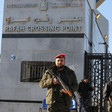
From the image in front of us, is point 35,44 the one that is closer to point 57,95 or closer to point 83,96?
point 83,96

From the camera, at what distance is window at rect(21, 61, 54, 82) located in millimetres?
12672

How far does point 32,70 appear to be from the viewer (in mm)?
12812

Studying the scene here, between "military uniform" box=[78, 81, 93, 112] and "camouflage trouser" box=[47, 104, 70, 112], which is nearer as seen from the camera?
"camouflage trouser" box=[47, 104, 70, 112]

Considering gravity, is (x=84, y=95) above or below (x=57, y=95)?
below

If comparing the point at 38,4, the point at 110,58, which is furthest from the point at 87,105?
the point at 38,4

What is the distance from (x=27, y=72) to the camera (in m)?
12.8

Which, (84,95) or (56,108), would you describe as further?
(84,95)

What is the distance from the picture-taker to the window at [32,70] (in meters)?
12.7

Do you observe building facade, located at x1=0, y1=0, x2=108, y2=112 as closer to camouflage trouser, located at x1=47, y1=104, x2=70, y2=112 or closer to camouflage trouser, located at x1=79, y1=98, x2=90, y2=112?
camouflage trouser, located at x1=79, y1=98, x2=90, y2=112

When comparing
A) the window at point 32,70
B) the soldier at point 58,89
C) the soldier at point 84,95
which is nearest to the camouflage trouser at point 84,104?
the soldier at point 84,95

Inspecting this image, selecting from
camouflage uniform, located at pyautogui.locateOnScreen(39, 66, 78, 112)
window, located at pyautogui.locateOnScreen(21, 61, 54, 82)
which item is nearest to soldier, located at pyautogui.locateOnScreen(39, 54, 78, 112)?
camouflage uniform, located at pyautogui.locateOnScreen(39, 66, 78, 112)

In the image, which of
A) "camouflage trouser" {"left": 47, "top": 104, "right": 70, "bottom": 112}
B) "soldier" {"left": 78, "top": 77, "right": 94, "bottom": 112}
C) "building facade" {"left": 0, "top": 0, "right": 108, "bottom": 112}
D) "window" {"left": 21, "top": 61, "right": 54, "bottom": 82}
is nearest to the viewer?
"camouflage trouser" {"left": 47, "top": 104, "right": 70, "bottom": 112}

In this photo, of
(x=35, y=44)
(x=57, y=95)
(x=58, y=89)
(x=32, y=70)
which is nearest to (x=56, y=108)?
(x=57, y=95)

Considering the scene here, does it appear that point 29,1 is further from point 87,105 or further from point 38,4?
point 87,105
